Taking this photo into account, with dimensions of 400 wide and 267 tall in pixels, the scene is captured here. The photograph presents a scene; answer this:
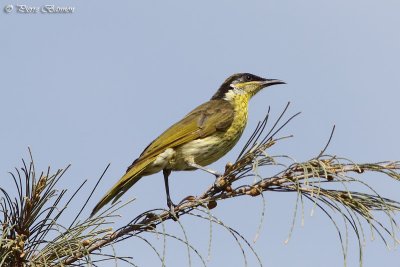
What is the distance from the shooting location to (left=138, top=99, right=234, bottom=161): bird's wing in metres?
5.67

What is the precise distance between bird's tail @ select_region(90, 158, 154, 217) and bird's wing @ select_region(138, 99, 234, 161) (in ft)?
0.53

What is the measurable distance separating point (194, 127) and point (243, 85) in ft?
5.00

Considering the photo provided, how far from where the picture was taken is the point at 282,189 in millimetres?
3025

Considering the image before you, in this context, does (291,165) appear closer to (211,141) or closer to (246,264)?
(246,264)

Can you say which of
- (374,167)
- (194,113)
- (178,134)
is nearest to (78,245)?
(374,167)

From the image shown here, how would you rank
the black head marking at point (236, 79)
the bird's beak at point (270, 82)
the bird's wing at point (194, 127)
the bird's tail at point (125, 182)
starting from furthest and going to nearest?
the black head marking at point (236, 79) < the bird's beak at point (270, 82) < the bird's wing at point (194, 127) < the bird's tail at point (125, 182)

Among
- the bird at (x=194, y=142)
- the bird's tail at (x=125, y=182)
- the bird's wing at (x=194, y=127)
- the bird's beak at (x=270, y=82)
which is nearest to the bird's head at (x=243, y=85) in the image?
the bird's beak at (x=270, y=82)

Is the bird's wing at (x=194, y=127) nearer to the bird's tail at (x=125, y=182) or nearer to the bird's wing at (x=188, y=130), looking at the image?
the bird's wing at (x=188, y=130)

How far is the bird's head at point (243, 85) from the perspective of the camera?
7250 millimetres

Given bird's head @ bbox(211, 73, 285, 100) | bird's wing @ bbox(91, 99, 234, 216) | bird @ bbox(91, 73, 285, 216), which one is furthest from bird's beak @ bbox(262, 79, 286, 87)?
bird's wing @ bbox(91, 99, 234, 216)

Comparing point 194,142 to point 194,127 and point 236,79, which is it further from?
point 236,79

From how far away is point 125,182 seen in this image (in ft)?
15.8

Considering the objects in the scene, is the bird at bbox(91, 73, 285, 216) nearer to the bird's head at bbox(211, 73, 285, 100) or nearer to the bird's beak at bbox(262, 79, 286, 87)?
the bird's head at bbox(211, 73, 285, 100)

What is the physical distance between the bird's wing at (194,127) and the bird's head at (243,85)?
80 cm
